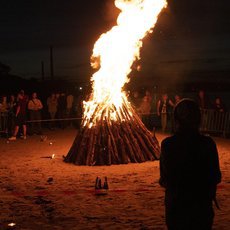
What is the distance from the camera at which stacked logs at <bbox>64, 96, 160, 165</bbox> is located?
11.5 meters

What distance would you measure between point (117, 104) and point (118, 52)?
1383 millimetres

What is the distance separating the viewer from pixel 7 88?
3162cm

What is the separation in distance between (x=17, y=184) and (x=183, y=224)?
631 centimetres

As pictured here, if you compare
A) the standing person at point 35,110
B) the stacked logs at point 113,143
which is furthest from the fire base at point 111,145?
the standing person at point 35,110

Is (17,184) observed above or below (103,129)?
below

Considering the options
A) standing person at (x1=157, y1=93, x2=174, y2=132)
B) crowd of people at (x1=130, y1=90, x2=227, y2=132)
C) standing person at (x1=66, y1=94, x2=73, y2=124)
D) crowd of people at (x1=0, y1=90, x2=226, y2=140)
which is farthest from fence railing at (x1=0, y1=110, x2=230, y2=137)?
standing person at (x1=66, y1=94, x2=73, y2=124)

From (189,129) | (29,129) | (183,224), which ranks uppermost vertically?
(189,129)

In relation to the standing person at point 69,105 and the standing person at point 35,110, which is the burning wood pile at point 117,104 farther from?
the standing person at point 69,105

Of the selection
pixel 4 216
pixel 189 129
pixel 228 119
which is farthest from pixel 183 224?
pixel 228 119

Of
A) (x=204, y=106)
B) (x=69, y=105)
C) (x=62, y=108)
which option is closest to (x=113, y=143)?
(x=204, y=106)

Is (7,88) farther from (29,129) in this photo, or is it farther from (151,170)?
(151,170)

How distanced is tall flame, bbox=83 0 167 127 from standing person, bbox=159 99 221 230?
818 cm

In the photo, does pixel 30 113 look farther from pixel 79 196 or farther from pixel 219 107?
pixel 79 196

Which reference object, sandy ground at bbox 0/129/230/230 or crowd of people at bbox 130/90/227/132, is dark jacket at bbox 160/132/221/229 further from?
crowd of people at bbox 130/90/227/132
